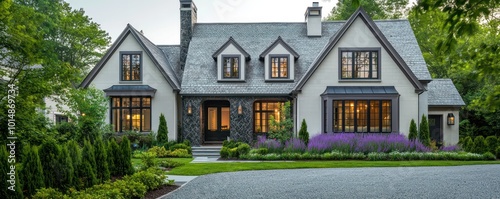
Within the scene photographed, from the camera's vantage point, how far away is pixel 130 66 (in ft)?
72.8

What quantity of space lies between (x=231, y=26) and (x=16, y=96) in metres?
19.2

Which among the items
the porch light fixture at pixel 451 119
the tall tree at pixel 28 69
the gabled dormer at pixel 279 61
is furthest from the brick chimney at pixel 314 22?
the tall tree at pixel 28 69

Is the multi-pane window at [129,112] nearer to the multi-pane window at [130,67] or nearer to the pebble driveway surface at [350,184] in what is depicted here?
the multi-pane window at [130,67]

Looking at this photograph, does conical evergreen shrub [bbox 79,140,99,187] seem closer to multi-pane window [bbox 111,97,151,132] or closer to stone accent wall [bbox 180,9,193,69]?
multi-pane window [bbox 111,97,151,132]

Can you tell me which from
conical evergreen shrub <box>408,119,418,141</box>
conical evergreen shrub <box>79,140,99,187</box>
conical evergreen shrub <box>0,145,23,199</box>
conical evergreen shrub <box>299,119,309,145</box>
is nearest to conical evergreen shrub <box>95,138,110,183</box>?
conical evergreen shrub <box>79,140,99,187</box>

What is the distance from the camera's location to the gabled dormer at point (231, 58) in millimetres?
22578

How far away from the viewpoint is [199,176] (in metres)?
12.3

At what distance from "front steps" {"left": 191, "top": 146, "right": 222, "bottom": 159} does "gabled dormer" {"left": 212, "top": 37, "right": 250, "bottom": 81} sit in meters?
3.81

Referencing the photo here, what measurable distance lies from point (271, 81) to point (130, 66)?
7525mm

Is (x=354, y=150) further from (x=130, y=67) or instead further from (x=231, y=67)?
(x=130, y=67)

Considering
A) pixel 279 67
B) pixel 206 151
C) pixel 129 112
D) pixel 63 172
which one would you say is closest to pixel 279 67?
pixel 279 67

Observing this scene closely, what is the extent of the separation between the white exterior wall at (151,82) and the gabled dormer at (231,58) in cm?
286

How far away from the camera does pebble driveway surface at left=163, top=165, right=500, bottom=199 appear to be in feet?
30.5

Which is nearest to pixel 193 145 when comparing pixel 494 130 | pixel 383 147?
pixel 383 147
